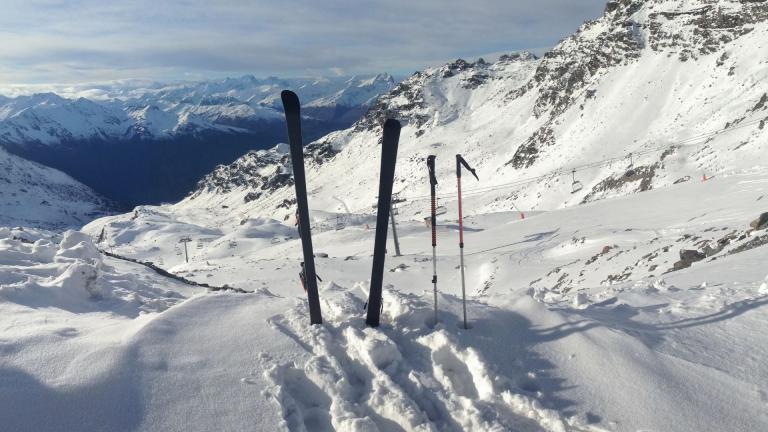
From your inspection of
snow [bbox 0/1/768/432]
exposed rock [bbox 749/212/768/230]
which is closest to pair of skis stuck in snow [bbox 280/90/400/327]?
snow [bbox 0/1/768/432]

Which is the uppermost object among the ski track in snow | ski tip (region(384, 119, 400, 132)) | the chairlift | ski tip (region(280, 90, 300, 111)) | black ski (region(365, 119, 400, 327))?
ski tip (region(280, 90, 300, 111))

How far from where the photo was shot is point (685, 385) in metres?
6.61

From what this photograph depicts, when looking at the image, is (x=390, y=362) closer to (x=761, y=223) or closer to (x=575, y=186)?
(x=761, y=223)

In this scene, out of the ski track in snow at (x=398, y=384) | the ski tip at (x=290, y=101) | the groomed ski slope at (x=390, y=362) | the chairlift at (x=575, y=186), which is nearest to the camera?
the groomed ski slope at (x=390, y=362)

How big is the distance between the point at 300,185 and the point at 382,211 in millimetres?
1422

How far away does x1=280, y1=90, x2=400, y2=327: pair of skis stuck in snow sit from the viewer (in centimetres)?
765

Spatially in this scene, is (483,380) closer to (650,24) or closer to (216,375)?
(216,375)

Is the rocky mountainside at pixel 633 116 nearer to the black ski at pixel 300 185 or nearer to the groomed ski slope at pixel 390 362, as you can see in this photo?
the groomed ski slope at pixel 390 362

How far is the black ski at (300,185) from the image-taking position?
7.65m

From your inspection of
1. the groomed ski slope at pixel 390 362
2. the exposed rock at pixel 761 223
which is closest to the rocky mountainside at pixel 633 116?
the exposed rock at pixel 761 223

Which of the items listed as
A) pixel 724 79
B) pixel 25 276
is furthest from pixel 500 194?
pixel 25 276

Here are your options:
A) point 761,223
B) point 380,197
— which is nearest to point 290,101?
point 380,197

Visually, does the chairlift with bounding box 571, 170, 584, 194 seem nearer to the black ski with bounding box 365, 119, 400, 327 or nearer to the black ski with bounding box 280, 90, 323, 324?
the black ski with bounding box 365, 119, 400, 327

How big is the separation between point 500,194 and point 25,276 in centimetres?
7513
